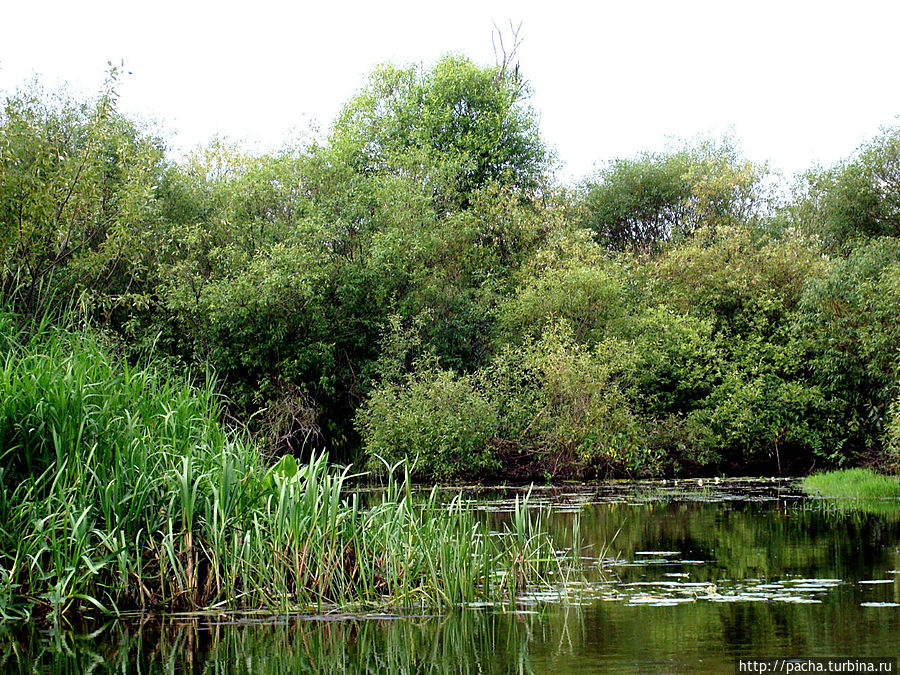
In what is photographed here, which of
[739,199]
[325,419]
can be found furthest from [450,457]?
[739,199]

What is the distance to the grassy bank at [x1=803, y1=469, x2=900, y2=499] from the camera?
17.8 metres

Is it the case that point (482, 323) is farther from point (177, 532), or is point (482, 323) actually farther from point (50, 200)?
point (177, 532)

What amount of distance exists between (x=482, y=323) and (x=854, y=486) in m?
12.5

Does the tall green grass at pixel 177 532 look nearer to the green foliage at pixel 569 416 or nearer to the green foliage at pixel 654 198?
the green foliage at pixel 569 416

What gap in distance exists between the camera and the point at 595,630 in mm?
6344

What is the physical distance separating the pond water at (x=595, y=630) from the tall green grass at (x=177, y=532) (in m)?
0.37

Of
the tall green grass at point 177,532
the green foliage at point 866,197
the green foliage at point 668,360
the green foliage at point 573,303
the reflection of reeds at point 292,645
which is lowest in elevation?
the reflection of reeds at point 292,645

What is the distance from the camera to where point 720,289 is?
28359 millimetres

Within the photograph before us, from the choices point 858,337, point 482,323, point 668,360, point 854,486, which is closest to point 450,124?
point 482,323

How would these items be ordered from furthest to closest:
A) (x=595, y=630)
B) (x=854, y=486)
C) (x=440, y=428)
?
1. (x=440, y=428)
2. (x=854, y=486)
3. (x=595, y=630)

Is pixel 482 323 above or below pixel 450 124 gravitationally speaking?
below

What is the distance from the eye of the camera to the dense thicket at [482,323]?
23.5m

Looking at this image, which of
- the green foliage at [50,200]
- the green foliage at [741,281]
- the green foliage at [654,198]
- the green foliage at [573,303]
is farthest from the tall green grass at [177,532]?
the green foliage at [654,198]

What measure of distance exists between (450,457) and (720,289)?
1058 cm
